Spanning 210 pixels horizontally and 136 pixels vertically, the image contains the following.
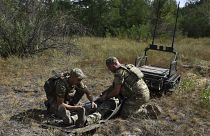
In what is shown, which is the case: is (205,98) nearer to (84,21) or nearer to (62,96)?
(62,96)

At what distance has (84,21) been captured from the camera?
99.6 ft

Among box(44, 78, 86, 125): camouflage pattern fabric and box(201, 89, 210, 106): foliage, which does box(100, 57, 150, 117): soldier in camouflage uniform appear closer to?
box(44, 78, 86, 125): camouflage pattern fabric

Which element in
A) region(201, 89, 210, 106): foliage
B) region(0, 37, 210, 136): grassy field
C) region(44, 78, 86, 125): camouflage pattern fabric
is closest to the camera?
region(44, 78, 86, 125): camouflage pattern fabric

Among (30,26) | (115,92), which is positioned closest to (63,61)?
(30,26)

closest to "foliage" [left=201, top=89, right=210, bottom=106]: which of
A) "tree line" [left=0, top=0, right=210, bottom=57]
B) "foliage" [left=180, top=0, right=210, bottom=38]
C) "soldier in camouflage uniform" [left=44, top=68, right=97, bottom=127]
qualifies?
"tree line" [left=0, top=0, right=210, bottom=57]

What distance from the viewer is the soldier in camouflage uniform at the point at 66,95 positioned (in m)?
6.39

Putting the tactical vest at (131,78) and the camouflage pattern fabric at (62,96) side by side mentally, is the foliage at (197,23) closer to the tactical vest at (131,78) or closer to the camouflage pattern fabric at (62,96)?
the tactical vest at (131,78)

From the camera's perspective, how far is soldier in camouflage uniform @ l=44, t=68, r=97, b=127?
6391mm

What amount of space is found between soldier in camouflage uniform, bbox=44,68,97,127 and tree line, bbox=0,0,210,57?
4.87 meters

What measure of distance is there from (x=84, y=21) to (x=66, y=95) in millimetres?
23895

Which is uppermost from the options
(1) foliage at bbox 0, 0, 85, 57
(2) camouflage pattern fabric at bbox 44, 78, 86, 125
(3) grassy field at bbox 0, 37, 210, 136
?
(1) foliage at bbox 0, 0, 85, 57

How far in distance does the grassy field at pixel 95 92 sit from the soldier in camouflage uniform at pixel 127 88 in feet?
0.90

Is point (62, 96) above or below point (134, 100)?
above

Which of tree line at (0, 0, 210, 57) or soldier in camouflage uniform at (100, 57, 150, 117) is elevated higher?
tree line at (0, 0, 210, 57)
